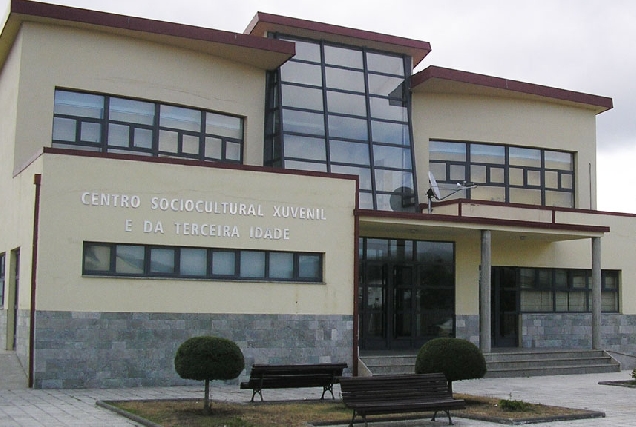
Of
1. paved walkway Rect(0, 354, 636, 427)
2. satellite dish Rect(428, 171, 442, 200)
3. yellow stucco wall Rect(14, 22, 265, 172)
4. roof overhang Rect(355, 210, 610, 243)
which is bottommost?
paved walkway Rect(0, 354, 636, 427)

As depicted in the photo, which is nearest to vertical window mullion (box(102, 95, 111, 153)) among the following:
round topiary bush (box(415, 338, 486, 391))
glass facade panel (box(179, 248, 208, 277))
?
glass facade panel (box(179, 248, 208, 277))

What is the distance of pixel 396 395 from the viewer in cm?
1215

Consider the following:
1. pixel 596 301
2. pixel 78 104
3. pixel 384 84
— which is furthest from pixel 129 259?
pixel 596 301

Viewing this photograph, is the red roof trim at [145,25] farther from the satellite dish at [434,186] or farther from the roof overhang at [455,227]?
the satellite dish at [434,186]

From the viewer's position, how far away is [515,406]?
13836 mm

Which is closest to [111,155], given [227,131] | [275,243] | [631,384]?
[275,243]

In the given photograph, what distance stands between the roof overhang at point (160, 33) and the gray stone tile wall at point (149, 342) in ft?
24.6

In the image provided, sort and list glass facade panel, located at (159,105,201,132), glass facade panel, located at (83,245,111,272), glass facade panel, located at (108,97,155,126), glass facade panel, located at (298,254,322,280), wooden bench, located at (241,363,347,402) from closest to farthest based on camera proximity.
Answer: wooden bench, located at (241,363,347,402)
glass facade panel, located at (83,245,111,272)
glass facade panel, located at (298,254,322,280)
glass facade panel, located at (108,97,155,126)
glass facade panel, located at (159,105,201,132)

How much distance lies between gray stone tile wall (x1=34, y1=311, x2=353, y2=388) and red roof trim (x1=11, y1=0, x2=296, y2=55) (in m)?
7.52

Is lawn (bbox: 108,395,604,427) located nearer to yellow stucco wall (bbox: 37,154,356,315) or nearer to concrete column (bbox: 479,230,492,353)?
yellow stucco wall (bbox: 37,154,356,315)

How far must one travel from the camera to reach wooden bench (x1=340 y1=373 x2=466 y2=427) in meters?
11.7

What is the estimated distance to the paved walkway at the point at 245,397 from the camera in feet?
40.9

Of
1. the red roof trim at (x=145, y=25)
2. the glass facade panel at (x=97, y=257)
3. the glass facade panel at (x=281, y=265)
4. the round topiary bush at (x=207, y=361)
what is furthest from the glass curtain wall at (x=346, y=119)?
the round topiary bush at (x=207, y=361)

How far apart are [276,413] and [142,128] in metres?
10.5
